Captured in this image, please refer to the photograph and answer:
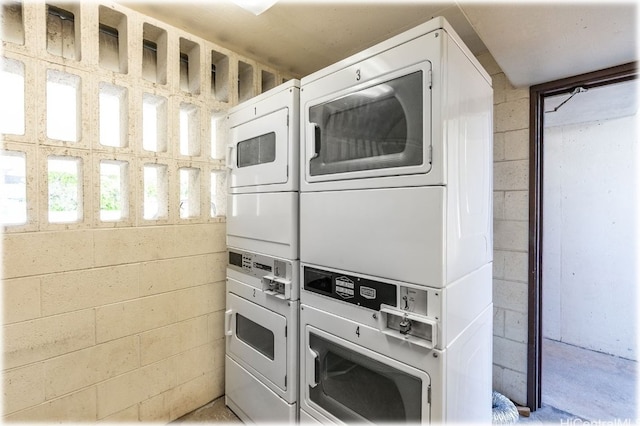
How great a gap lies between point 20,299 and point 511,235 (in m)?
2.92

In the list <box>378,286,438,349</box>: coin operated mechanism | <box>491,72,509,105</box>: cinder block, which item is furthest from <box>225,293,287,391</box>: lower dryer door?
<box>491,72,509,105</box>: cinder block

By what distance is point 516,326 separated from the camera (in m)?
2.14

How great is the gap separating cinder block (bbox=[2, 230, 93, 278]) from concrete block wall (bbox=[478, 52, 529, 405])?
2641 mm

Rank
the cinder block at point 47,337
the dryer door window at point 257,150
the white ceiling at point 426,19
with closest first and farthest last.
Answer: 1. the white ceiling at point 426,19
2. the cinder block at point 47,337
3. the dryer door window at point 257,150

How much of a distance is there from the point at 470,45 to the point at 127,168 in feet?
7.91

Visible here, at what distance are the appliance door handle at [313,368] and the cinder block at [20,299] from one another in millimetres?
1403

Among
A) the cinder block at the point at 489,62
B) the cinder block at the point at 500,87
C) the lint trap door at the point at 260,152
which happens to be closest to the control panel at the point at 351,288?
the lint trap door at the point at 260,152

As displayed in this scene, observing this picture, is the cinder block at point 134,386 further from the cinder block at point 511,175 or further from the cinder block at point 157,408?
the cinder block at point 511,175

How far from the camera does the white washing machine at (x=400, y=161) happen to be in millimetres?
1155

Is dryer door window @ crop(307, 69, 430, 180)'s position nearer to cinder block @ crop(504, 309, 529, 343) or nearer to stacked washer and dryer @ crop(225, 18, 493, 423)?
stacked washer and dryer @ crop(225, 18, 493, 423)

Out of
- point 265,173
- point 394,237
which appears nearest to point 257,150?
point 265,173

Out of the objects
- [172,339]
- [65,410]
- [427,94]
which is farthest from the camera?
[172,339]

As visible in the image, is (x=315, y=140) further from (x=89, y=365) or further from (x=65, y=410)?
(x=65, y=410)

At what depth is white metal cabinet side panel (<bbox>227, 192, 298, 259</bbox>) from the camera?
169cm
